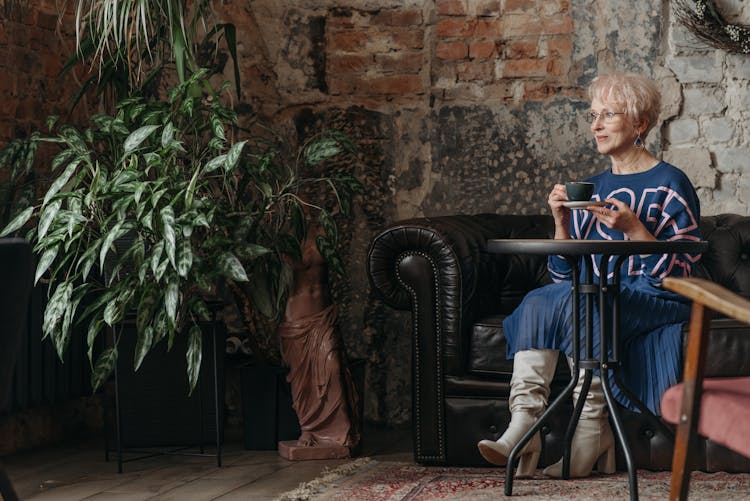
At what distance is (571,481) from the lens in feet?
9.56

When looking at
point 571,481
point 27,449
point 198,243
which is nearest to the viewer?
point 571,481

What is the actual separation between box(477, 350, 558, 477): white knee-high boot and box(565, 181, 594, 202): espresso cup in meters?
0.51

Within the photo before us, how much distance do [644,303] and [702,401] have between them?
3.67ft

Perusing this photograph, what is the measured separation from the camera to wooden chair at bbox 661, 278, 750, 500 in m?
1.67

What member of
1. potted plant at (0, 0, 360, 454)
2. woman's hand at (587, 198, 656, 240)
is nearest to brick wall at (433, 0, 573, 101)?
potted plant at (0, 0, 360, 454)

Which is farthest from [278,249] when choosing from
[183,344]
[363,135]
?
[363,135]

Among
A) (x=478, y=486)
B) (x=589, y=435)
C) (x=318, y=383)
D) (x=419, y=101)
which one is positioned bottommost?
(x=478, y=486)

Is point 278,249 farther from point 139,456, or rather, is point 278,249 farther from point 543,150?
point 543,150

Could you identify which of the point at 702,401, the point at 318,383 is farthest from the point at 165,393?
the point at 702,401

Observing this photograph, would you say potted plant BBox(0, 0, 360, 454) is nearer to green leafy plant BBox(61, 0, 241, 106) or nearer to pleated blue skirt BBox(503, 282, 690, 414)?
green leafy plant BBox(61, 0, 241, 106)

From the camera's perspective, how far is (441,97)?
164 inches

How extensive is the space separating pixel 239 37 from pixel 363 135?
67 cm

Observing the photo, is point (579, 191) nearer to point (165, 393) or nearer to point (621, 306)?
point (621, 306)

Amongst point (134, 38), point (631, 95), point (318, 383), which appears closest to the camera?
point (631, 95)
